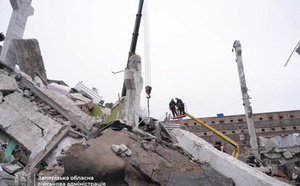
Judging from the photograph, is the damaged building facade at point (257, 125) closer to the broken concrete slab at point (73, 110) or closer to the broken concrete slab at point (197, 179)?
the broken concrete slab at point (73, 110)

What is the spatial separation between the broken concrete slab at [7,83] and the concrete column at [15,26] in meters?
3.94

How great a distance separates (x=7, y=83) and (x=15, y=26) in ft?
18.1

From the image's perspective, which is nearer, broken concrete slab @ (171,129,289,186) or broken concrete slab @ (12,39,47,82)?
broken concrete slab @ (171,129,289,186)

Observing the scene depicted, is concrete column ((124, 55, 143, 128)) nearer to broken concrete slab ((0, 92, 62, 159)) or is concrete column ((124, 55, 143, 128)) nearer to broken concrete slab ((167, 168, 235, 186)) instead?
broken concrete slab ((0, 92, 62, 159))

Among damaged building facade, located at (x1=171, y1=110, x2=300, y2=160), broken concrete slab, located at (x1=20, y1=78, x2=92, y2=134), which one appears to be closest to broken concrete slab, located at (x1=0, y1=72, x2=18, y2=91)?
broken concrete slab, located at (x1=20, y1=78, x2=92, y2=134)

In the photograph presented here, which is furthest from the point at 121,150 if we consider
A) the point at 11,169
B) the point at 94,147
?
the point at 11,169

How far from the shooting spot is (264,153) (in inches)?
373

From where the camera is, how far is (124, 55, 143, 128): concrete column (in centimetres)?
506

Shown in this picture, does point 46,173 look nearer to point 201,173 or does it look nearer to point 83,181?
point 83,181

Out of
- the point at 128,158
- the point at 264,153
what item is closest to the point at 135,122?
the point at 128,158

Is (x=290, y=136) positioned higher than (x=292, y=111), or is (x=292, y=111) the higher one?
(x=292, y=111)

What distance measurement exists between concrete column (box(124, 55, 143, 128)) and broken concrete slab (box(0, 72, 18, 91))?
3.33 m

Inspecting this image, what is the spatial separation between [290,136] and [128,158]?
10.4 metres

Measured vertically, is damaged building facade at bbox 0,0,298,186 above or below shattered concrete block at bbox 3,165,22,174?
above
